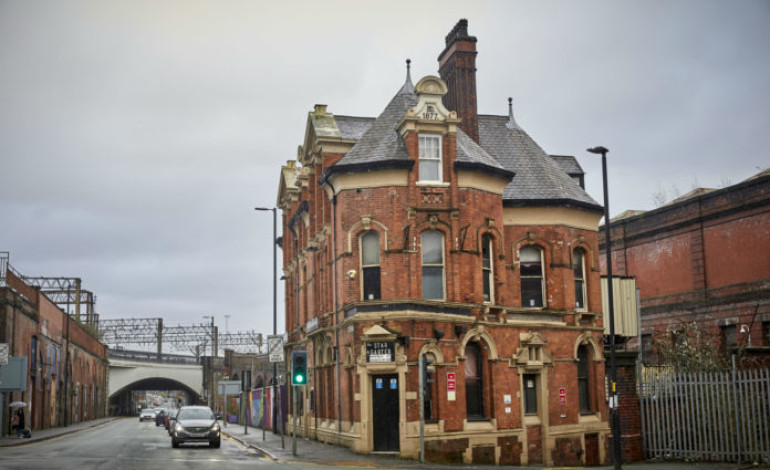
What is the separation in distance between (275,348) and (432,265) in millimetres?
8247

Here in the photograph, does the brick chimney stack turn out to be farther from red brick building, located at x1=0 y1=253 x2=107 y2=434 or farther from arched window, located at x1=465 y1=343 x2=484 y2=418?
red brick building, located at x1=0 y1=253 x2=107 y2=434

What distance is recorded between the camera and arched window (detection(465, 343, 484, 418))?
28.4 m

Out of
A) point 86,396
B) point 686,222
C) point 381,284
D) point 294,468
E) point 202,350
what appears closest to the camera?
point 294,468

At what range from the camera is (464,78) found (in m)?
33.2

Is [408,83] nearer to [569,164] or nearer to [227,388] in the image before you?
[569,164]

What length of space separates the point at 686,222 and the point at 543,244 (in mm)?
17265

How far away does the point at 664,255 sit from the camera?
4688 cm

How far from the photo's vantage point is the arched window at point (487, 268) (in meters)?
29.4

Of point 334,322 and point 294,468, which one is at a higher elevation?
point 334,322

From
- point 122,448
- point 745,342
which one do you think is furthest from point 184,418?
point 745,342

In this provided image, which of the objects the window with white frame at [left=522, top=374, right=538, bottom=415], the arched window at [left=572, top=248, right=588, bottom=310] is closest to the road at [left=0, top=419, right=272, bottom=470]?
the window with white frame at [left=522, top=374, right=538, bottom=415]

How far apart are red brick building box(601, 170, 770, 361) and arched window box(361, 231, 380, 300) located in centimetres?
1707

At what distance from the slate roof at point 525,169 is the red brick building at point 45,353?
81.4 feet

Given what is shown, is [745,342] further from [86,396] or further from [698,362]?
[86,396]
